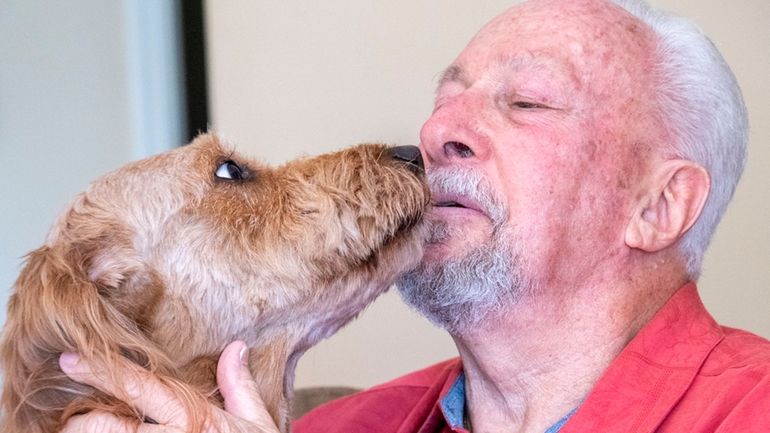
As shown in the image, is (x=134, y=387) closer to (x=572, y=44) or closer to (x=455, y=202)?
(x=455, y=202)

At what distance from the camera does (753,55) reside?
2.42 meters

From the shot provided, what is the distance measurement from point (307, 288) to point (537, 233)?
1.21 feet

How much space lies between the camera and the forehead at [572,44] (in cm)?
157

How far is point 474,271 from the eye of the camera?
151 cm

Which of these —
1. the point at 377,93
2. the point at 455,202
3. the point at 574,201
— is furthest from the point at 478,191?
the point at 377,93

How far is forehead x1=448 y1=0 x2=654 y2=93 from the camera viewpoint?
1.57 m

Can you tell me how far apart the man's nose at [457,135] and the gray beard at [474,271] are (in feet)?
0.11

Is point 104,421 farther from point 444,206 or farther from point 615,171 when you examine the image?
point 615,171

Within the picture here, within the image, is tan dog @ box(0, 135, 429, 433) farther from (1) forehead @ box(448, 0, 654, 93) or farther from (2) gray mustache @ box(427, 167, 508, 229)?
(1) forehead @ box(448, 0, 654, 93)

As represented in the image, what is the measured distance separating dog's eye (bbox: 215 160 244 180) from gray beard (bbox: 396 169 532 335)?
30 cm

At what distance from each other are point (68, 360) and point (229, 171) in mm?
400

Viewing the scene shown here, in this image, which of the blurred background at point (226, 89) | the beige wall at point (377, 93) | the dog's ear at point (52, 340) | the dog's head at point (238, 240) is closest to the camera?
the dog's ear at point (52, 340)

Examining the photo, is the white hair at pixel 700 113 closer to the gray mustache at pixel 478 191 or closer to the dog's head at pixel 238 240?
the gray mustache at pixel 478 191

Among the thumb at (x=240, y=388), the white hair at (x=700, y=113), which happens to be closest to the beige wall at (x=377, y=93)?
the white hair at (x=700, y=113)
